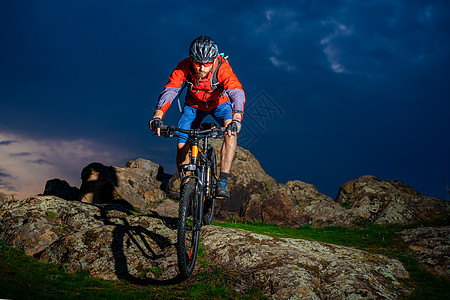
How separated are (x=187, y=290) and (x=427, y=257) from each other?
16.2 feet

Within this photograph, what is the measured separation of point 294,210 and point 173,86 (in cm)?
864

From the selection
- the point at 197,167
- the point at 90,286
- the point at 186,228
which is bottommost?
the point at 90,286

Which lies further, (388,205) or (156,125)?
(388,205)

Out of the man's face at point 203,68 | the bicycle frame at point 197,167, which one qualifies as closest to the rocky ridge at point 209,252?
the bicycle frame at point 197,167

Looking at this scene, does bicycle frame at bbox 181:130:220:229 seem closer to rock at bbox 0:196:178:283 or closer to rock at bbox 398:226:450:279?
rock at bbox 0:196:178:283

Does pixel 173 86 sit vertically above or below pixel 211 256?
above

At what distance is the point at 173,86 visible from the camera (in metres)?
6.29

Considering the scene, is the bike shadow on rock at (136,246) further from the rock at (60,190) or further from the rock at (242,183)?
the rock at (60,190)

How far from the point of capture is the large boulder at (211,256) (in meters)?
4.36

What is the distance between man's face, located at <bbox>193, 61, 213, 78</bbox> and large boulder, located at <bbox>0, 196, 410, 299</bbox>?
3315mm

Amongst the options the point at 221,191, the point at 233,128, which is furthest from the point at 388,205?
the point at 233,128

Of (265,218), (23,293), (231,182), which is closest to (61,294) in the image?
(23,293)

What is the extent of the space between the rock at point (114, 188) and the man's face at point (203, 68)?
873 centimetres

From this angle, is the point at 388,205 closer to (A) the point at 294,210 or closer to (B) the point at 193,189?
(A) the point at 294,210
